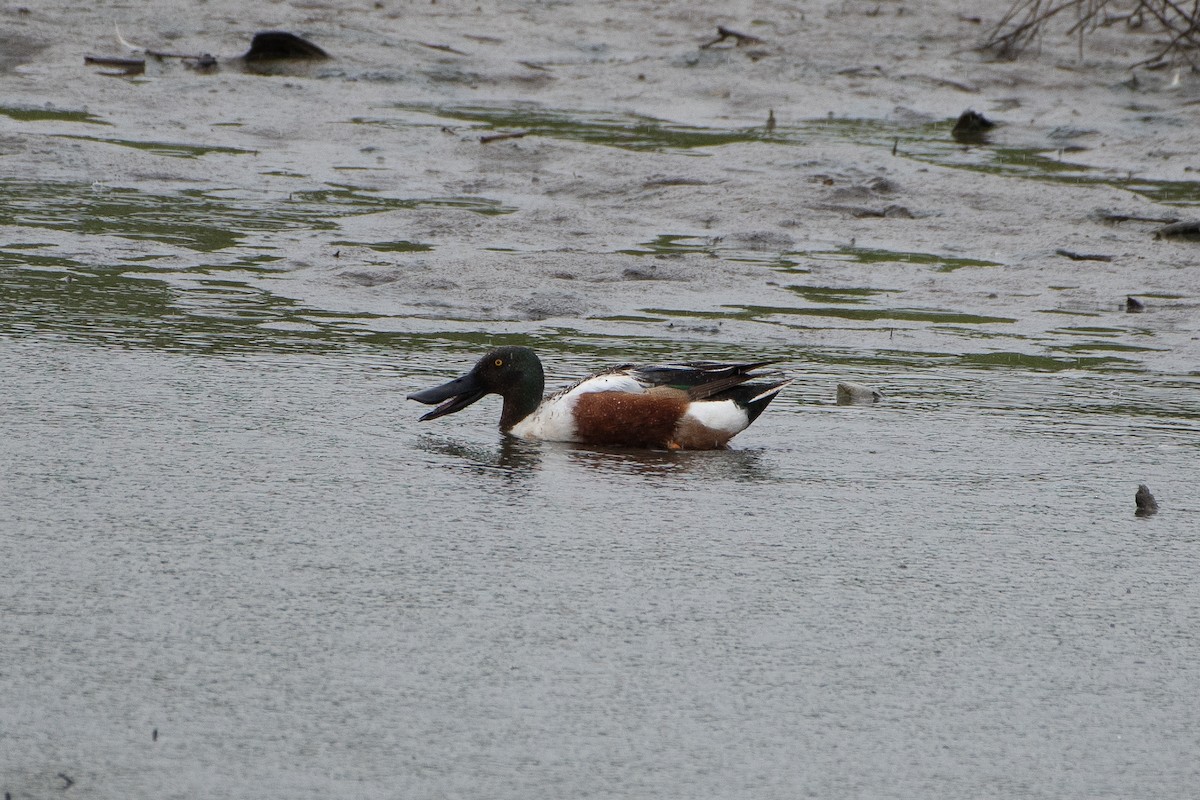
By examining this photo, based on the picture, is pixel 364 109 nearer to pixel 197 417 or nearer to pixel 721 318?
pixel 721 318

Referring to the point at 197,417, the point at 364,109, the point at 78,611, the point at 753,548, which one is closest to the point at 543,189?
the point at 364,109

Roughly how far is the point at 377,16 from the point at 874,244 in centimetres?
787

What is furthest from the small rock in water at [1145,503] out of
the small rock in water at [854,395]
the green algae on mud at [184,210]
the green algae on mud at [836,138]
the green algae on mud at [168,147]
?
the green algae on mud at [168,147]

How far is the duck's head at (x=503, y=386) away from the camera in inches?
231

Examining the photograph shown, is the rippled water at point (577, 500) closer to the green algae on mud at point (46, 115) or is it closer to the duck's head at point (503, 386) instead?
the duck's head at point (503, 386)

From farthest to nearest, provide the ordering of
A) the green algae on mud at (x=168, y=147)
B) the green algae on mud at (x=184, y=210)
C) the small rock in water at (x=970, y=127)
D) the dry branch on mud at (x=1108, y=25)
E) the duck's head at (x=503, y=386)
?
1. the dry branch on mud at (x=1108, y=25)
2. the small rock in water at (x=970, y=127)
3. the green algae on mud at (x=168, y=147)
4. the green algae on mud at (x=184, y=210)
5. the duck's head at (x=503, y=386)

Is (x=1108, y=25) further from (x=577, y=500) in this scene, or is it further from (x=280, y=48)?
(x=577, y=500)

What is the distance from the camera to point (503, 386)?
5883mm

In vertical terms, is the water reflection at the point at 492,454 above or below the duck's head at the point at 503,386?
below

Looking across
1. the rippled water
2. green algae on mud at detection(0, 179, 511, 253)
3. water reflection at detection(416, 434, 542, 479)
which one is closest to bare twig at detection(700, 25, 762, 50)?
the rippled water

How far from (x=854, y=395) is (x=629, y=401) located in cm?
108

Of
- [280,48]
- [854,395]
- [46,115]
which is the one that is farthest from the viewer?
[280,48]

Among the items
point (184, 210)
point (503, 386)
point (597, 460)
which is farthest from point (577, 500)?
point (184, 210)

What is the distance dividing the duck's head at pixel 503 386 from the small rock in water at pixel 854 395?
1.14m
